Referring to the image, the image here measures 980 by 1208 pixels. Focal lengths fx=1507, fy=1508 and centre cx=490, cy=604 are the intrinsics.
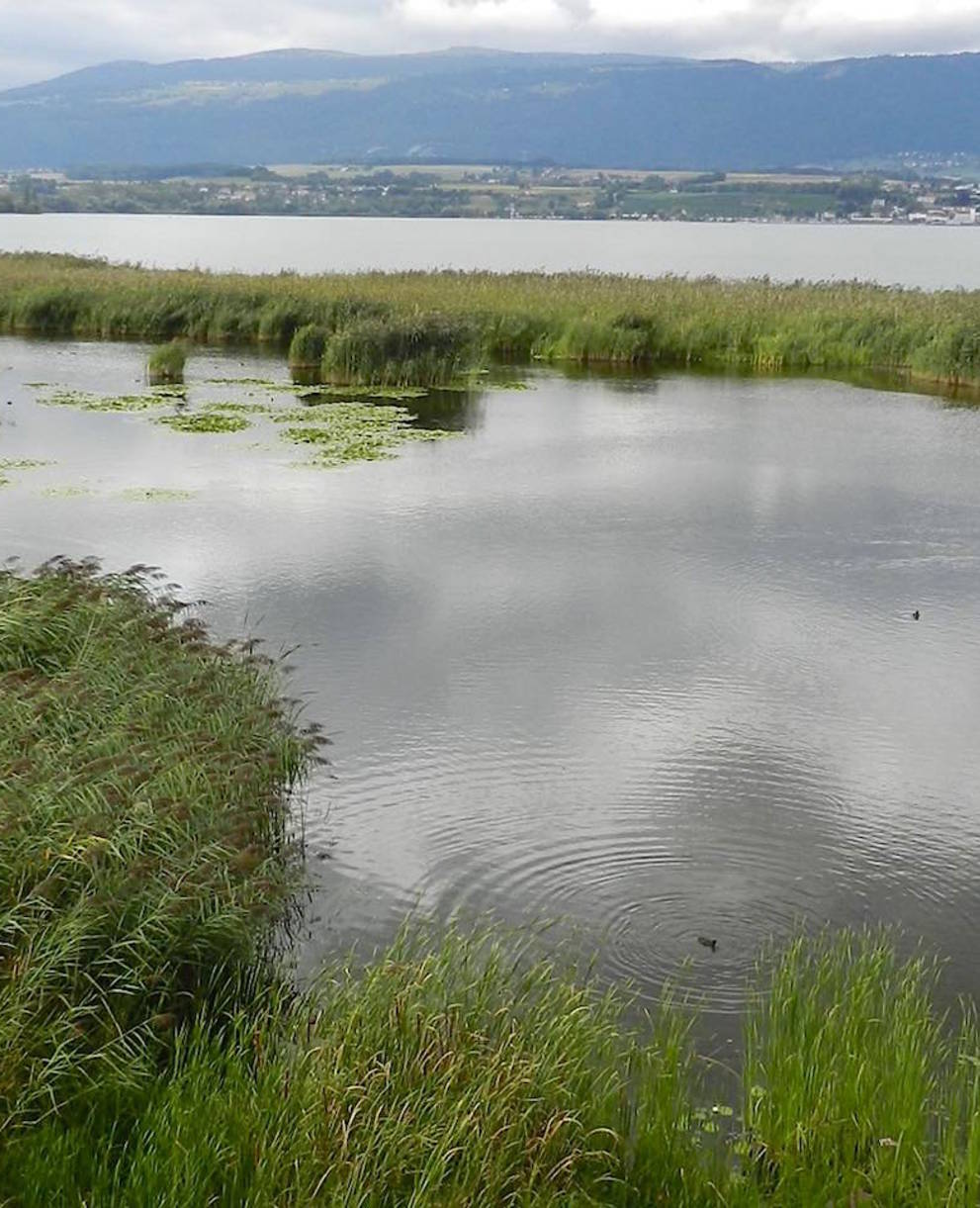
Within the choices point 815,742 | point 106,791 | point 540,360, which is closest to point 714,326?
point 540,360

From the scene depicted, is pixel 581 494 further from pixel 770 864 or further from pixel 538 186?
pixel 538 186

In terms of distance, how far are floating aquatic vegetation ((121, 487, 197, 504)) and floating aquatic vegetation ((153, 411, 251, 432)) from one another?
372cm

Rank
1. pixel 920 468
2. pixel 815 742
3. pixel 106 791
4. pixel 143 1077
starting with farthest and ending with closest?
1. pixel 920 468
2. pixel 815 742
3. pixel 106 791
4. pixel 143 1077

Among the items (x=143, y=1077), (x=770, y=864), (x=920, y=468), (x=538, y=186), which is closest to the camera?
(x=143, y=1077)

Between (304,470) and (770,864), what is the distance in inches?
425

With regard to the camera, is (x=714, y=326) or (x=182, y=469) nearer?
(x=182, y=469)

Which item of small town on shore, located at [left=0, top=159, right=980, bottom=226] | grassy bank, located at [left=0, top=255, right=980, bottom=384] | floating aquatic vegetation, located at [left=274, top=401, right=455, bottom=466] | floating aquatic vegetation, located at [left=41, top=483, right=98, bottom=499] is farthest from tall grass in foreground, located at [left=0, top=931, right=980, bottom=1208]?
small town on shore, located at [left=0, top=159, right=980, bottom=226]

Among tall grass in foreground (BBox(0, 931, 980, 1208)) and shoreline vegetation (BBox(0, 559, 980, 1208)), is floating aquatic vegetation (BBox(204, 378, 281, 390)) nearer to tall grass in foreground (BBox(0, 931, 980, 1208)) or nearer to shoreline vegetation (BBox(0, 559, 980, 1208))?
shoreline vegetation (BBox(0, 559, 980, 1208))

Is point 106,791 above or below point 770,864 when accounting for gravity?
above

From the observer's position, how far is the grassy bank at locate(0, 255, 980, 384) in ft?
81.3

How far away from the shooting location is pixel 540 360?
28141 mm

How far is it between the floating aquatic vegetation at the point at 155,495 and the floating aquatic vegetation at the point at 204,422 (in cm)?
372

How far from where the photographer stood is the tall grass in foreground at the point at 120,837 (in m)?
4.77

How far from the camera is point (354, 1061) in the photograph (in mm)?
4465
